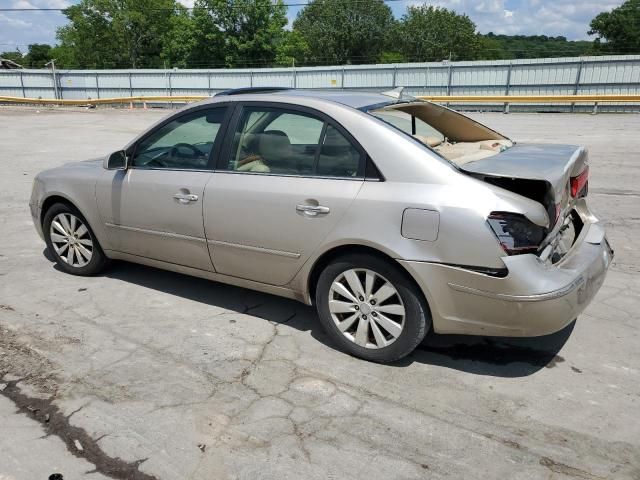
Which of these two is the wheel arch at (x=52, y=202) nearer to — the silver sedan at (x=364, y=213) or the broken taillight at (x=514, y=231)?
the silver sedan at (x=364, y=213)

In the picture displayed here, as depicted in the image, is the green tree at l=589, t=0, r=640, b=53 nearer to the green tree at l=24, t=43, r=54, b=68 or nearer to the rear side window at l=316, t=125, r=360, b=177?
the rear side window at l=316, t=125, r=360, b=177

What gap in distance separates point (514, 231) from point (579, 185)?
1.17m

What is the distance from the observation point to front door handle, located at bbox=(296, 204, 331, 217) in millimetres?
3439

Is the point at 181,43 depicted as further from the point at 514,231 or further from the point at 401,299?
the point at 514,231

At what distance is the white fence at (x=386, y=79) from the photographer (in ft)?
79.5

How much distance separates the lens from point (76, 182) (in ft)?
15.8

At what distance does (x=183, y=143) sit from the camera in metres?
4.37

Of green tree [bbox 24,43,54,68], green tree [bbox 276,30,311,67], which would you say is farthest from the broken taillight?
green tree [bbox 24,43,54,68]

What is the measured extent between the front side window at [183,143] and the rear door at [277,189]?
21 centimetres

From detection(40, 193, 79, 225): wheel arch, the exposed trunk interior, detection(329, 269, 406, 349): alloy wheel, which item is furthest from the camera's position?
detection(40, 193, 79, 225): wheel arch

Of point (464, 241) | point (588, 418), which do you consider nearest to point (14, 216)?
point (464, 241)

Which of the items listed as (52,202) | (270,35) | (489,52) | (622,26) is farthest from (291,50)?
(52,202)

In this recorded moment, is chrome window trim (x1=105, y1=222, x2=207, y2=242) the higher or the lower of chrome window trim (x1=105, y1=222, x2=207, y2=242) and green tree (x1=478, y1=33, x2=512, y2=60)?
the lower

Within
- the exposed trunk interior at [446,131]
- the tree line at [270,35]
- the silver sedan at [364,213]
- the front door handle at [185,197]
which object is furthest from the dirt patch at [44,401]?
the tree line at [270,35]
